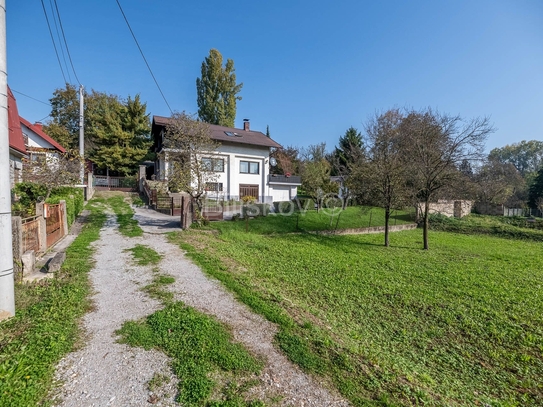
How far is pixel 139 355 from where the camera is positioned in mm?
3139

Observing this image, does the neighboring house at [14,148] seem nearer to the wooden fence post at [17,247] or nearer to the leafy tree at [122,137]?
the wooden fence post at [17,247]

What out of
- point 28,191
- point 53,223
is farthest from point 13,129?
point 53,223

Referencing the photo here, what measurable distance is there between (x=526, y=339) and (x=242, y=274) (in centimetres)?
570

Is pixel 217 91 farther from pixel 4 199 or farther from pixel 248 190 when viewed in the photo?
pixel 4 199

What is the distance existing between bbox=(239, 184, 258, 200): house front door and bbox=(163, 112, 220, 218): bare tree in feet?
43.9

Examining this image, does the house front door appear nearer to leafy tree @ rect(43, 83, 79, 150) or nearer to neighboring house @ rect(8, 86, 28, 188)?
neighboring house @ rect(8, 86, 28, 188)

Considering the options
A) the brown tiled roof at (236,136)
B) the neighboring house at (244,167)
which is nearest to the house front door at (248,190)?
the neighboring house at (244,167)

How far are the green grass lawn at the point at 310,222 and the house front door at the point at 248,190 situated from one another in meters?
8.85

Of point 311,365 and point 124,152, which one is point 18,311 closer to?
point 311,365

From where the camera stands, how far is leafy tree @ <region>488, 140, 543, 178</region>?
63.6 metres

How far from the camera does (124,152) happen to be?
28.6 metres

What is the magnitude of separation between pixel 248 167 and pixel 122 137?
13.9 metres

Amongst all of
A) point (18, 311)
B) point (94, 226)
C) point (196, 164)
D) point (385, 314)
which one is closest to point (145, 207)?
point (94, 226)

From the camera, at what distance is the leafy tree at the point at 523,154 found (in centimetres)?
6359
